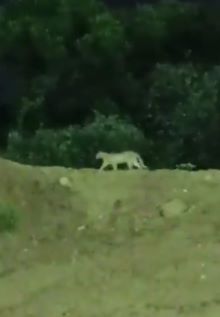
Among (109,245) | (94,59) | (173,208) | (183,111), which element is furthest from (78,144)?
(109,245)

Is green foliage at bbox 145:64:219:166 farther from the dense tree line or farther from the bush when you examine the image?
the bush

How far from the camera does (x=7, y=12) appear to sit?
12.0 meters

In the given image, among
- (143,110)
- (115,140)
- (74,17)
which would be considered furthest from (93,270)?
(74,17)

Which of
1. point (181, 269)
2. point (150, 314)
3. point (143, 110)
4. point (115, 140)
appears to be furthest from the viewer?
point (143, 110)

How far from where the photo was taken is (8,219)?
7.64 metres

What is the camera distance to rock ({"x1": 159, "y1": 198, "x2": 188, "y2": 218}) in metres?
7.66

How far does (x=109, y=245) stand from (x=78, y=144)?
10.1ft

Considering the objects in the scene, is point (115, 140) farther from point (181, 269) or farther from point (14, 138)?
point (181, 269)

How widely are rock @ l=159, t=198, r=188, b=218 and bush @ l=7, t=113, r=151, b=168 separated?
2.38 m

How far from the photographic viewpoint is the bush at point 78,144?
403 inches

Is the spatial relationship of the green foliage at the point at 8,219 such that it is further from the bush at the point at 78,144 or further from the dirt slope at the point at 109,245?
the bush at the point at 78,144

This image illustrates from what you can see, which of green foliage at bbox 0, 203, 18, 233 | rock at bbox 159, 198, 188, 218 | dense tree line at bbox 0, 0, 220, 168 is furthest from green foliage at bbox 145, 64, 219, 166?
green foliage at bbox 0, 203, 18, 233

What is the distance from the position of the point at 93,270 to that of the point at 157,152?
→ 3806 millimetres

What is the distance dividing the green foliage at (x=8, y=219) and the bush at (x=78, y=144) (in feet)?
7.80
